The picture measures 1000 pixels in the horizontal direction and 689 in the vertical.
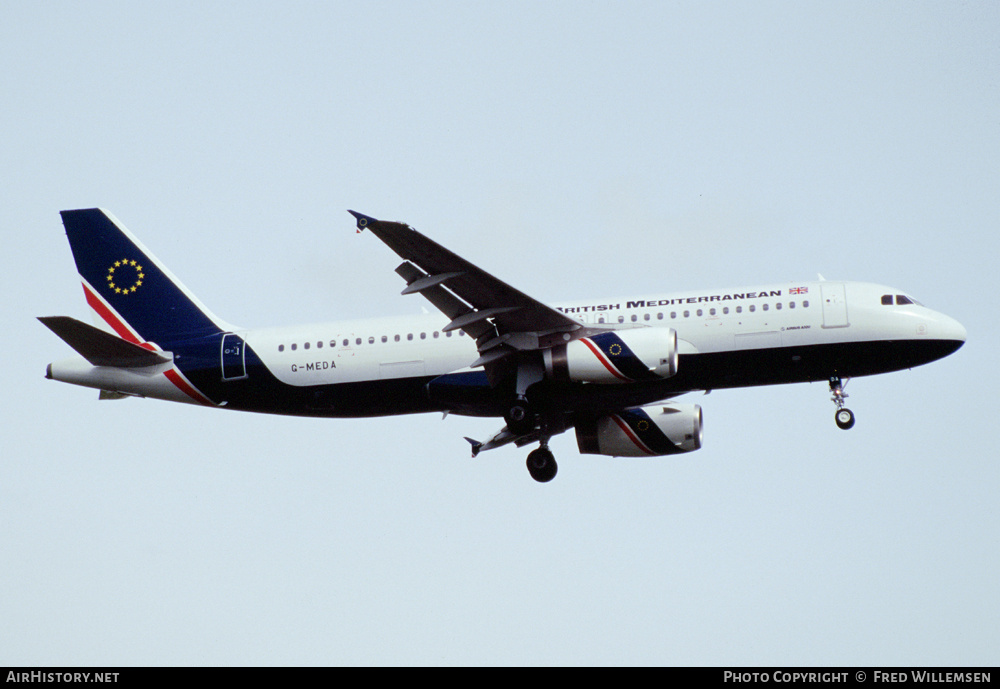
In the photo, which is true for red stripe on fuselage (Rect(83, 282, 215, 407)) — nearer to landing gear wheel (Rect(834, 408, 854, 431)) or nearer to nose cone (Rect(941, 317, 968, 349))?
landing gear wheel (Rect(834, 408, 854, 431))

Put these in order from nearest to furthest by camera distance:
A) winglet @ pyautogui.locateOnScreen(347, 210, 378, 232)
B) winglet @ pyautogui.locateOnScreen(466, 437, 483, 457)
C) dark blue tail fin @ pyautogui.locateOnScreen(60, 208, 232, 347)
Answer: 1. winglet @ pyautogui.locateOnScreen(347, 210, 378, 232)
2. winglet @ pyautogui.locateOnScreen(466, 437, 483, 457)
3. dark blue tail fin @ pyautogui.locateOnScreen(60, 208, 232, 347)

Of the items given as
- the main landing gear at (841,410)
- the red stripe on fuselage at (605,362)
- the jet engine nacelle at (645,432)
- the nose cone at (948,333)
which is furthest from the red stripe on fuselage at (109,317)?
the nose cone at (948,333)

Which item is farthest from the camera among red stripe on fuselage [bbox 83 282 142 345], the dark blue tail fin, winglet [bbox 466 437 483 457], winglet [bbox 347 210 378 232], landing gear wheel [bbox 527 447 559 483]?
red stripe on fuselage [bbox 83 282 142 345]

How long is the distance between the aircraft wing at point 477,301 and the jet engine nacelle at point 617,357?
2.45 ft

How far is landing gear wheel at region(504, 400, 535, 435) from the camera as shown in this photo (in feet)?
120

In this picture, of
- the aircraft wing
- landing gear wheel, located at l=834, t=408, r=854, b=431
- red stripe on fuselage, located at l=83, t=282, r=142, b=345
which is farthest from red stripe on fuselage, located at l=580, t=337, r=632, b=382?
red stripe on fuselage, located at l=83, t=282, r=142, b=345

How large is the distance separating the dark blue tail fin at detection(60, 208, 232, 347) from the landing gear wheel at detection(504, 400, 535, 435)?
34.9 feet

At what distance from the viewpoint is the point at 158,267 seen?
42.5 metres

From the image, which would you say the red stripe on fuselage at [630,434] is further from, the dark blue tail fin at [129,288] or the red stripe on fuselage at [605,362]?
the dark blue tail fin at [129,288]

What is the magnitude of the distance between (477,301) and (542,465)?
7.82m

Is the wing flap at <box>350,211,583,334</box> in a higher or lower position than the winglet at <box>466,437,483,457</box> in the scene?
higher

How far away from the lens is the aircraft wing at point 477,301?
32.8 meters

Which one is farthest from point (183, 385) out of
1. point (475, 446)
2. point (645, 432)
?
point (645, 432)
